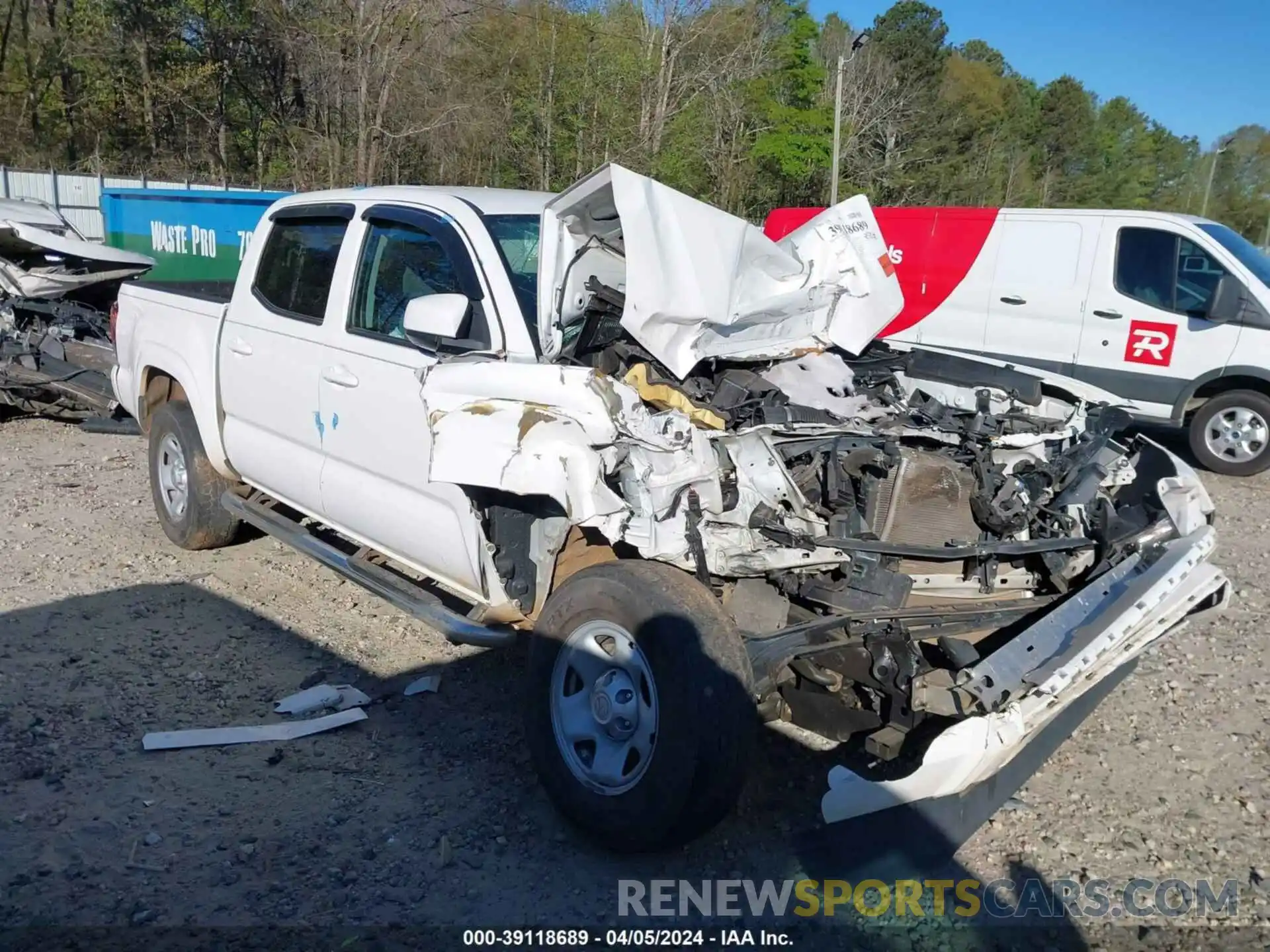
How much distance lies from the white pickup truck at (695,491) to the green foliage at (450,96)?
1898 centimetres

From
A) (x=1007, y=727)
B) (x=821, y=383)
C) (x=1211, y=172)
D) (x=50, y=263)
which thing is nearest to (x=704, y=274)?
(x=821, y=383)

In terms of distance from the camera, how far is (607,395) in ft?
10.8

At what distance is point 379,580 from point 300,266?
1685 mm

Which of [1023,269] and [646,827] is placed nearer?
[646,827]

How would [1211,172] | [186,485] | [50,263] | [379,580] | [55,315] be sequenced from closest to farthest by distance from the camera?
[379,580]
[186,485]
[55,315]
[50,263]
[1211,172]

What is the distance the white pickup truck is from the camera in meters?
3.08

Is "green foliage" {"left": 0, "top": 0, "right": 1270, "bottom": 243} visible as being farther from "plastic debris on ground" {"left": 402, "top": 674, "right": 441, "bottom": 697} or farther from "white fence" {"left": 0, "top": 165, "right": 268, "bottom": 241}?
"plastic debris on ground" {"left": 402, "top": 674, "right": 441, "bottom": 697}

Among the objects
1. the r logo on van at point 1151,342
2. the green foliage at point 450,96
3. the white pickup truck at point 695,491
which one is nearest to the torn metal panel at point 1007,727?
the white pickup truck at point 695,491

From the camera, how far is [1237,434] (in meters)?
8.91

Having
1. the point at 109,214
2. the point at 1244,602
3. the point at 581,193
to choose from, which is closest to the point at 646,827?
the point at 581,193

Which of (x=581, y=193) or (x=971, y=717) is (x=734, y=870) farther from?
(x=581, y=193)

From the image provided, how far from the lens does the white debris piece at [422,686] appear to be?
4.43m

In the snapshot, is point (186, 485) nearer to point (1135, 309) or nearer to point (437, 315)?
point (437, 315)

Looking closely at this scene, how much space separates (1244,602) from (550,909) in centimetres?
461
